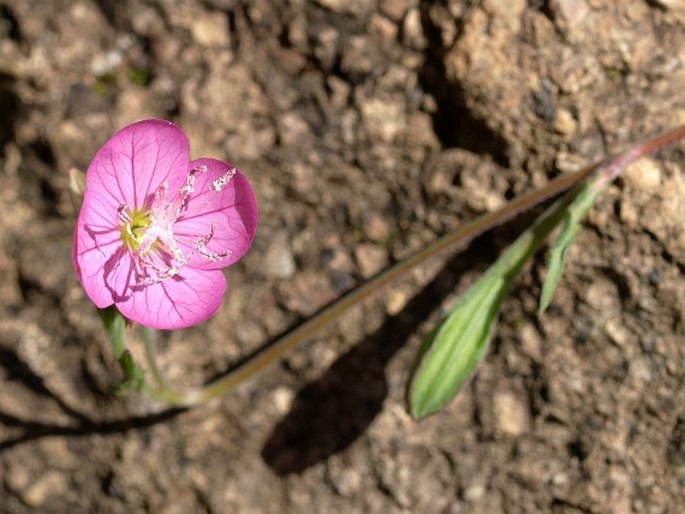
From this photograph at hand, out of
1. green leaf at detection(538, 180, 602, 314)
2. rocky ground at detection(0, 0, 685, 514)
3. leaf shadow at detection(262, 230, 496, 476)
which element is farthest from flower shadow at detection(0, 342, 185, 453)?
green leaf at detection(538, 180, 602, 314)

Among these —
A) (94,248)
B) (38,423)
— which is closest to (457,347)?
(94,248)

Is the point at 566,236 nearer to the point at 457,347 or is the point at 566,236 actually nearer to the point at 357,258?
the point at 457,347

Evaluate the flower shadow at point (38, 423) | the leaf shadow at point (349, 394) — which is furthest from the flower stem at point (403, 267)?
the flower shadow at point (38, 423)

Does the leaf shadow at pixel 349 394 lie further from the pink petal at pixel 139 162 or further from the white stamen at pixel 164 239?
the pink petal at pixel 139 162

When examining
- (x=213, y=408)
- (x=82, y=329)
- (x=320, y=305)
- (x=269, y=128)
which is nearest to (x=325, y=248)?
(x=320, y=305)

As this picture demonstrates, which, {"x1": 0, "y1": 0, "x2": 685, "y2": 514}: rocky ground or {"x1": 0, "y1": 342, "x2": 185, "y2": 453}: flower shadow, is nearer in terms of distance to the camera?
{"x1": 0, "y1": 0, "x2": 685, "y2": 514}: rocky ground

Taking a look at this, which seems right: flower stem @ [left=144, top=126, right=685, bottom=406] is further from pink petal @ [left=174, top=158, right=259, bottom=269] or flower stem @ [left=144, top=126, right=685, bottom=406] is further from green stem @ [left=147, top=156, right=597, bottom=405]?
pink petal @ [left=174, top=158, right=259, bottom=269]
